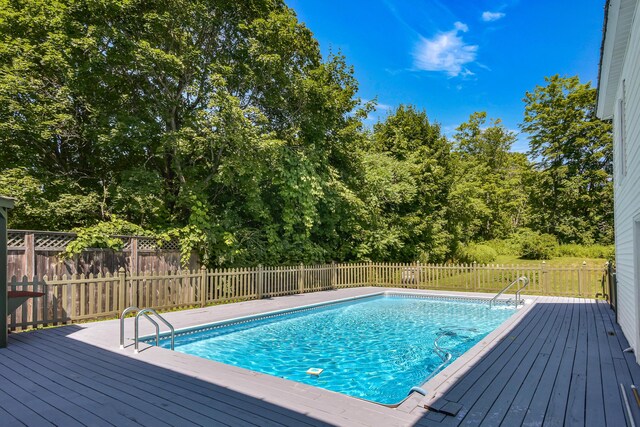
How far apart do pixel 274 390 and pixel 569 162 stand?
1119 inches

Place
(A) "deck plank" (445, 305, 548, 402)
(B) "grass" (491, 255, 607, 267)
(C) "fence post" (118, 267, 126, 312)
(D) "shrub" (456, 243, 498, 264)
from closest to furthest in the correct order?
(A) "deck plank" (445, 305, 548, 402) < (C) "fence post" (118, 267, 126, 312) < (B) "grass" (491, 255, 607, 267) < (D) "shrub" (456, 243, 498, 264)

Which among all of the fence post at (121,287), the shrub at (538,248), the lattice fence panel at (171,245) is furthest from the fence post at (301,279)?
the shrub at (538,248)

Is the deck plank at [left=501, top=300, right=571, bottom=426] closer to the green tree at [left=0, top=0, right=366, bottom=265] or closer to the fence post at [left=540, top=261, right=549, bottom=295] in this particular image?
the fence post at [left=540, top=261, right=549, bottom=295]

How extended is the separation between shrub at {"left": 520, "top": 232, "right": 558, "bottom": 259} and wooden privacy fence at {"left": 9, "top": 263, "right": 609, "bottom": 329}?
518cm

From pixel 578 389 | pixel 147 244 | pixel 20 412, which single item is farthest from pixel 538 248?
pixel 20 412

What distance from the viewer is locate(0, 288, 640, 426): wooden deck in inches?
122

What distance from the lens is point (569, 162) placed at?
25.3 meters

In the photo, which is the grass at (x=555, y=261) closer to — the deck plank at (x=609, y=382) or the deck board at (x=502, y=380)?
the deck plank at (x=609, y=382)

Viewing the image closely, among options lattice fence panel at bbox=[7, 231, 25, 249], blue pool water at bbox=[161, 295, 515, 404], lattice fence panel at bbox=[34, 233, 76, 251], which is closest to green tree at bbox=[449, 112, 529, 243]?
blue pool water at bbox=[161, 295, 515, 404]

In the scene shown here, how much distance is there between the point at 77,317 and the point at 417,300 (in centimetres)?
989

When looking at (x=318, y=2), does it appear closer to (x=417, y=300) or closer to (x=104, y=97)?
(x=104, y=97)

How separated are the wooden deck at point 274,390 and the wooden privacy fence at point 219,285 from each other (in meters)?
1.04

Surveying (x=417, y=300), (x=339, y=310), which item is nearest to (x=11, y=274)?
(x=339, y=310)

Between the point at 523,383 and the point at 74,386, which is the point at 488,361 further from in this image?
the point at 74,386
